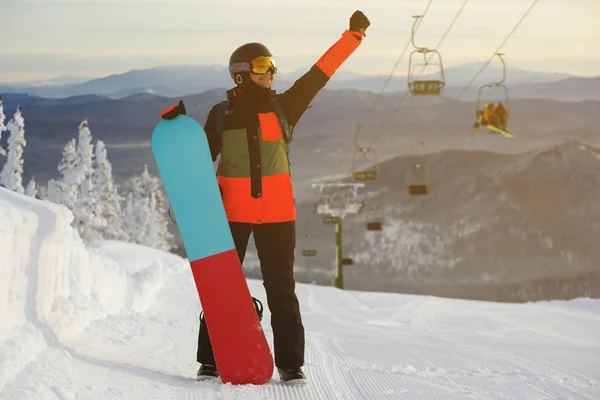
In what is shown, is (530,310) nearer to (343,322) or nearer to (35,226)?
(343,322)

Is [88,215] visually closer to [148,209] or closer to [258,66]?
[148,209]

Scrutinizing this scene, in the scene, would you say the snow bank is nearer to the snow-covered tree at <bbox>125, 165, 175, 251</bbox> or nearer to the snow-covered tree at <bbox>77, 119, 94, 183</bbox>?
the snow-covered tree at <bbox>77, 119, 94, 183</bbox>

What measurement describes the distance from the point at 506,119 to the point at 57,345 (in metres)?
16.7

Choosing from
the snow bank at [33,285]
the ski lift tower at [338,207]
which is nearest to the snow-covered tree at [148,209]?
the ski lift tower at [338,207]

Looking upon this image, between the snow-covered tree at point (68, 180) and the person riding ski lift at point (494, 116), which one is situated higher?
the person riding ski lift at point (494, 116)

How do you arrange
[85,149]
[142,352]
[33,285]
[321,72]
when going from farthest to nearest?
[85,149], [142,352], [321,72], [33,285]

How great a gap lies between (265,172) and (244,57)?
0.78 metres

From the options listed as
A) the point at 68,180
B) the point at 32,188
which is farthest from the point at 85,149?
the point at 32,188

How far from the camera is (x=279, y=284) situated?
5801mm

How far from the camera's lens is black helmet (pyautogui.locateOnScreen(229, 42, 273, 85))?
19.0ft

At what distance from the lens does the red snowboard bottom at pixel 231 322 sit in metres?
5.57

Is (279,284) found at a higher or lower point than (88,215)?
higher

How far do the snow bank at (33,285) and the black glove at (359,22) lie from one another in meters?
2.38

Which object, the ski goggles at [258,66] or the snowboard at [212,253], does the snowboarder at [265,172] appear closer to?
the ski goggles at [258,66]
